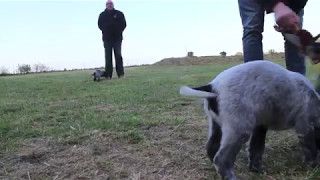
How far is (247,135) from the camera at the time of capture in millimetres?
2615

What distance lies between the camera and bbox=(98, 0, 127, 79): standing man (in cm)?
1272

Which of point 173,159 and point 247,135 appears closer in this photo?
point 247,135

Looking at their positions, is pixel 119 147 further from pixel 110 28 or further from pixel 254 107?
pixel 110 28

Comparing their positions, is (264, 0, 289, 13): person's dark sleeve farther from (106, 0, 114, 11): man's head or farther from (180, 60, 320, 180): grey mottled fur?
(106, 0, 114, 11): man's head

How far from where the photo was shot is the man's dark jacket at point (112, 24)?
12.7 metres

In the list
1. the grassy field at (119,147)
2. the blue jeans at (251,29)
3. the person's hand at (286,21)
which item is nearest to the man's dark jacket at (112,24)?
the grassy field at (119,147)

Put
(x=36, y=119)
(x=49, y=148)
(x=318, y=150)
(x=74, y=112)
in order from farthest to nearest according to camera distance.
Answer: (x=74, y=112) → (x=36, y=119) → (x=49, y=148) → (x=318, y=150)

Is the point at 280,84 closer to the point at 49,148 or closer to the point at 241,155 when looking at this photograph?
the point at 241,155

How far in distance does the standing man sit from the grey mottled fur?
33.1 feet

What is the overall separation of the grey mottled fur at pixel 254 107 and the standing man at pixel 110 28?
33.1ft

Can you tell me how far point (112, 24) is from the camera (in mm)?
12695

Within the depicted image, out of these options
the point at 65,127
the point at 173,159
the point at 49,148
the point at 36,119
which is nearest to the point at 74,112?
the point at 36,119

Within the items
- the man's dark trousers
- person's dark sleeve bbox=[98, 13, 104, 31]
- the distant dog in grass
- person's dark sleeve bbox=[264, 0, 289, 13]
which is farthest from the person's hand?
person's dark sleeve bbox=[98, 13, 104, 31]

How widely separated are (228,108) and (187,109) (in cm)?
284
